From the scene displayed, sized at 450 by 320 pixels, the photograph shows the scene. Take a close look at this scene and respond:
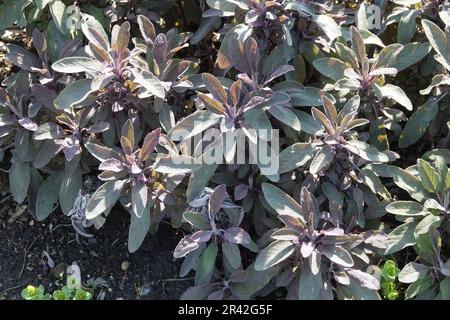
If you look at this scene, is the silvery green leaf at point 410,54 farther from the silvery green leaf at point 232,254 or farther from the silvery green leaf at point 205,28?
the silvery green leaf at point 232,254

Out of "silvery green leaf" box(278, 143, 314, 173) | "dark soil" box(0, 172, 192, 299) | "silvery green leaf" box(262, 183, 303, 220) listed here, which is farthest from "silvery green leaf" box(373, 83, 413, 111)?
"dark soil" box(0, 172, 192, 299)

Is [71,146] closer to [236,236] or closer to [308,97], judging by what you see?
[236,236]

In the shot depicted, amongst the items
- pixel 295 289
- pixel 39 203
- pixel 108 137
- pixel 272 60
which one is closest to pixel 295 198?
pixel 295 289

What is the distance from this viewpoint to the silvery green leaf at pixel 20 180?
2133 millimetres

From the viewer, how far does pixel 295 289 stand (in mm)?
1974

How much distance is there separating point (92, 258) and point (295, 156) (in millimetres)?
810

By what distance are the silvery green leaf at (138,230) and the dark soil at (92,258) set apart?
13.5 inches

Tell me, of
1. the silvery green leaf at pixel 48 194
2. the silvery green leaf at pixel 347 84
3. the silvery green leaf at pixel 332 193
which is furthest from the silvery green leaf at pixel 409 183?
the silvery green leaf at pixel 48 194

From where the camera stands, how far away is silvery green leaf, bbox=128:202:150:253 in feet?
6.29

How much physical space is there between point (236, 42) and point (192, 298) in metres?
0.76

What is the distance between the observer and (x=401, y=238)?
1.96 m
